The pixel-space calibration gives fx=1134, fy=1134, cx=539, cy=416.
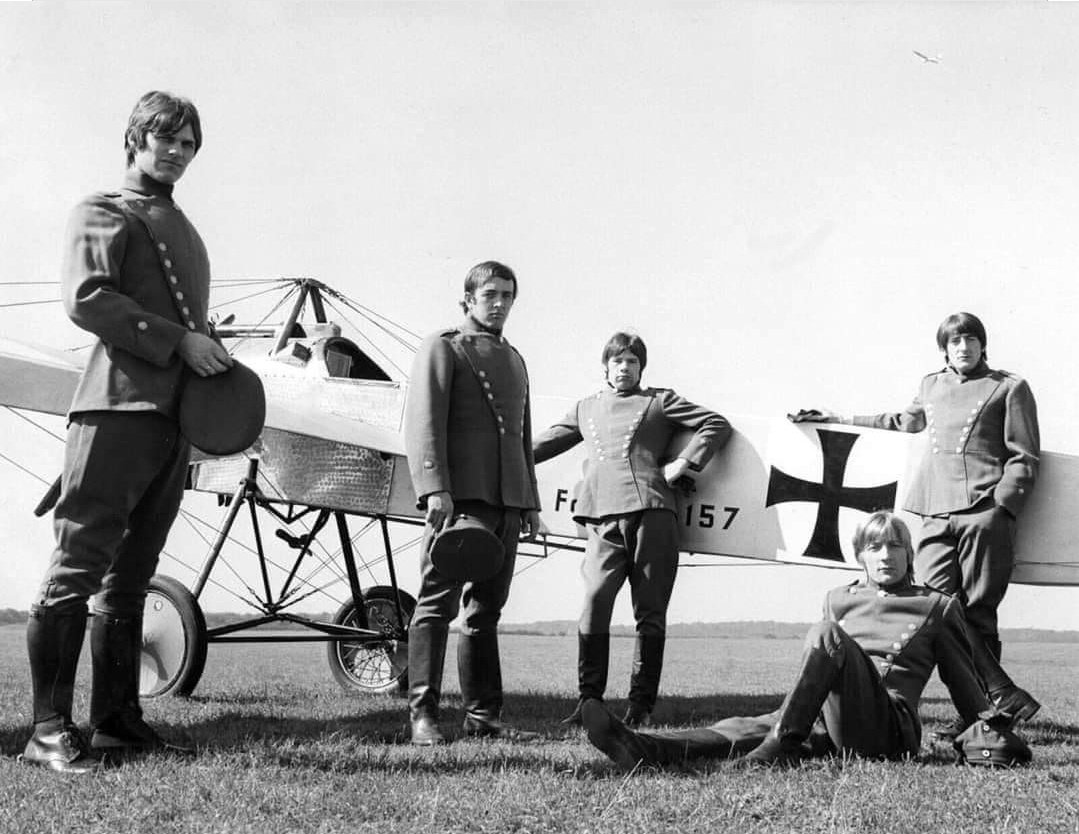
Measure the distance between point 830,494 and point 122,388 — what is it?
3843 millimetres

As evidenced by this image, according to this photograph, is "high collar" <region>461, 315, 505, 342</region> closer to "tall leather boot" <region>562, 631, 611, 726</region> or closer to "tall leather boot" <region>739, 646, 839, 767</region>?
"tall leather boot" <region>562, 631, 611, 726</region>

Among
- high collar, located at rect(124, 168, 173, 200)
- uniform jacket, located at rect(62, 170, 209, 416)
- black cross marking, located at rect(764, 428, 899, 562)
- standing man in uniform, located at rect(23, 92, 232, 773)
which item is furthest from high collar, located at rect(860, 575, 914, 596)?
high collar, located at rect(124, 168, 173, 200)

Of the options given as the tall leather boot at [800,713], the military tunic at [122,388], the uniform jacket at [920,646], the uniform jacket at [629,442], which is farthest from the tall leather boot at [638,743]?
the uniform jacket at [629,442]

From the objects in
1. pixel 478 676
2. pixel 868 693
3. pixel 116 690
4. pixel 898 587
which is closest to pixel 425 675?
pixel 478 676

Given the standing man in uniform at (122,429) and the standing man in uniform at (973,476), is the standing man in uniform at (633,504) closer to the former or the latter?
the standing man in uniform at (973,476)

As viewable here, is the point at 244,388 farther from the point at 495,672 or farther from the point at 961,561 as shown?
the point at 961,561

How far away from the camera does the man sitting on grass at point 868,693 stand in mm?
3668

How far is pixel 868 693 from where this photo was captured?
3.81m

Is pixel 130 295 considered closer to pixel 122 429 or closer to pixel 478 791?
pixel 122 429

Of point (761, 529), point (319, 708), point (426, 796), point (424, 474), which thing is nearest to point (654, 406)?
point (761, 529)

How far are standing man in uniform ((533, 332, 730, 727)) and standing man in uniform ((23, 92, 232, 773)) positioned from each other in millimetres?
2213

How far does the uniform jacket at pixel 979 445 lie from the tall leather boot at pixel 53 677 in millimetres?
3855

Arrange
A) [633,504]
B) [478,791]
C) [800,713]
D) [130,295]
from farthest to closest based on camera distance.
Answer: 1. [633,504]
2. [130,295]
3. [800,713]
4. [478,791]

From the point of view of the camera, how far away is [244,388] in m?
4.02
